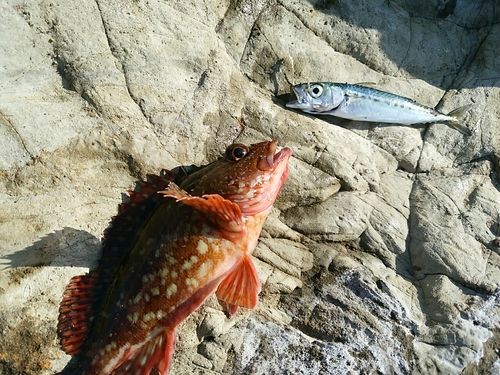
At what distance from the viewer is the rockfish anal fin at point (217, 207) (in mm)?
3395

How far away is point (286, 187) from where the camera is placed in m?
4.67

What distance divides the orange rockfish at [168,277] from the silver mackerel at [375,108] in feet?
5.96

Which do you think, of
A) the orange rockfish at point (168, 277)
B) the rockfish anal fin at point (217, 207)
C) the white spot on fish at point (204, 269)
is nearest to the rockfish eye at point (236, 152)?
the orange rockfish at point (168, 277)

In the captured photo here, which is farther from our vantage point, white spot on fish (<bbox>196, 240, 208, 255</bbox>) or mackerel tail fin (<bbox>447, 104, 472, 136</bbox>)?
mackerel tail fin (<bbox>447, 104, 472, 136</bbox>)

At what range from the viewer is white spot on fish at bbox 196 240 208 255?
3.59 m

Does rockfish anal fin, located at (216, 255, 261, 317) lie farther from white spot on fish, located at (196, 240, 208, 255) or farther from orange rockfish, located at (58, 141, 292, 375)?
white spot on fish, located at (196, 240, 208, 255)

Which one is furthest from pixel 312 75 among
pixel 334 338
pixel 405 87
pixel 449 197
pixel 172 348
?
pixel 172 348

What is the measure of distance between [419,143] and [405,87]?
2.82 feet

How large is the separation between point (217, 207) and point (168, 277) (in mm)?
749

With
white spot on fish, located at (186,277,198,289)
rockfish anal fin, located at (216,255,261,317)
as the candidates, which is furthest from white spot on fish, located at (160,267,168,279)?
rockfish anal fin, located at (216,255,261,317)

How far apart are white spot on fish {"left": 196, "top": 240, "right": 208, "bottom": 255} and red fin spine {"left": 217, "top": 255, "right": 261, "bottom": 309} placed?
0.33m

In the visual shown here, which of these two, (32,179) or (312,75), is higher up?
(312,75)

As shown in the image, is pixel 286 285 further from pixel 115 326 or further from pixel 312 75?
pixel 312 75

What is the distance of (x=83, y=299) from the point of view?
12.2 ft
